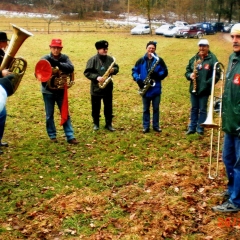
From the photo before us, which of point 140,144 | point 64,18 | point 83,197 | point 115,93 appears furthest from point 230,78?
point 64,18

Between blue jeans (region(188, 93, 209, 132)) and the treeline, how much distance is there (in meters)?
34.2

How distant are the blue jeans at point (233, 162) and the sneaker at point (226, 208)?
54mm

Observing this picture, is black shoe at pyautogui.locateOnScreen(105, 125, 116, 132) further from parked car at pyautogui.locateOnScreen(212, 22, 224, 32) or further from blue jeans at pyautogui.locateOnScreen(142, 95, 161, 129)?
parked car at pyautogui.locateOnScreen(212, 22, 224, 32)

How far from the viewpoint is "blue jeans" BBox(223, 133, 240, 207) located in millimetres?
4609

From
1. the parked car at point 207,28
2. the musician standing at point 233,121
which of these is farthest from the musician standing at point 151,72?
the parked car at point 207,28

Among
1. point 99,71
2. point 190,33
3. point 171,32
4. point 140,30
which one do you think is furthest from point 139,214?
point 140,30

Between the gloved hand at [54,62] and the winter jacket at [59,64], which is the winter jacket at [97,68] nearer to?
the winter jacket at [59,64]

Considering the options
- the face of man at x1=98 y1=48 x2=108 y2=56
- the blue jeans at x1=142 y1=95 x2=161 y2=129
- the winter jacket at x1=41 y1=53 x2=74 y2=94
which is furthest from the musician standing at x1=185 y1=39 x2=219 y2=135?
the winter jacket at x1=41 y1=53 x2=74 y2=94

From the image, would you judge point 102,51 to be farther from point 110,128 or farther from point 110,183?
point 110,183

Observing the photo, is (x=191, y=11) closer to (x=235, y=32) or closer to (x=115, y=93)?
(x=115, y=93)

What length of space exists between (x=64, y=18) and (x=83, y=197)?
66617 mm

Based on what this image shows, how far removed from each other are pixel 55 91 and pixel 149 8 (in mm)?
35725

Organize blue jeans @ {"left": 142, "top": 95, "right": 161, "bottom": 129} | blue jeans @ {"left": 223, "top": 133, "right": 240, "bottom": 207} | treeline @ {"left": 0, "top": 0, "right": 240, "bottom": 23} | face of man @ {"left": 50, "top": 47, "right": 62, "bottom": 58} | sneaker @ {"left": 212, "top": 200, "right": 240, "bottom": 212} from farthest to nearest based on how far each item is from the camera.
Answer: treeline @ {"left": 0, "top": 0, "right": 240, "bottom": 23}
blue jeans @ {"left": 142, "top": 95, "right": 161, "bottom": 129}
face of man @ {"left": 50, "top": 47, "right": 62, "bottom": 58}
sneaker @ {"left": 212, "top": 200, "right": 240, "bottom": 212}
blue jeans @ {"left": 223, "top": 133, "right": 240, "bottom": 207}

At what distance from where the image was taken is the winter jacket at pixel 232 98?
451 cm
